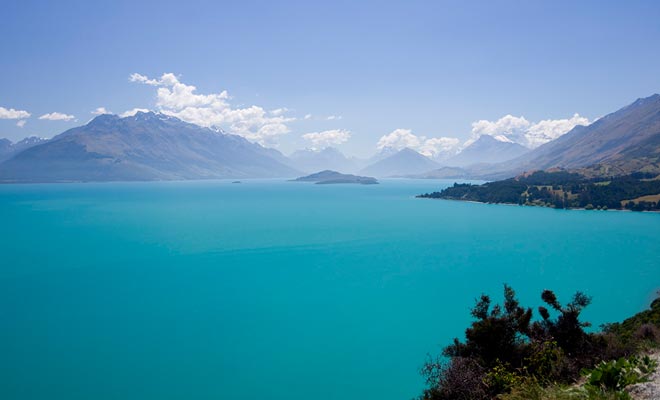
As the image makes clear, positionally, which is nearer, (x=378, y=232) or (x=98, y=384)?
(x=98, y=384)

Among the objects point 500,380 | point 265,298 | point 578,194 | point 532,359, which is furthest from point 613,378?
point 578,194

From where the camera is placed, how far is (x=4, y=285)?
4462 cm

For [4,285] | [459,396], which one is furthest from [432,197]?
[459,396]

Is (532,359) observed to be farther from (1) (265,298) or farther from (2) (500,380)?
(1) (265,298)

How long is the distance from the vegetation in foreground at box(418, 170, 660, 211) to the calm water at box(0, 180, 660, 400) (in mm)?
50770

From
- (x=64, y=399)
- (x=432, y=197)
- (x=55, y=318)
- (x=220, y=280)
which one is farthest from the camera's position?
(x=432, y=197)

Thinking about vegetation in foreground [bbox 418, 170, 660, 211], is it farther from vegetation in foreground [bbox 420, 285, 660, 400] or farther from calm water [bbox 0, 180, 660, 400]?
vegetation in foreground [bbox 420, 285, 660, 400]

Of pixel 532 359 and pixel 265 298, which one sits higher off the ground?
pixel 532 359

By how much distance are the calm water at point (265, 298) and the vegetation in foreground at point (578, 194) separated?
50.8 metres

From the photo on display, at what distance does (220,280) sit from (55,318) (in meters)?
16.8

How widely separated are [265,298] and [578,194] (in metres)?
142

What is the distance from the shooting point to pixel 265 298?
41.5m

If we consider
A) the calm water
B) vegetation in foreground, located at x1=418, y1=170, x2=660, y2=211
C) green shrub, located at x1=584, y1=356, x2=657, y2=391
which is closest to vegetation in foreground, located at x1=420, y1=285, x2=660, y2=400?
green shrub, located at x1=584, y1=356, x2=657, y2=391

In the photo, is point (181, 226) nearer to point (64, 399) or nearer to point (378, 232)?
point (378, 232)
